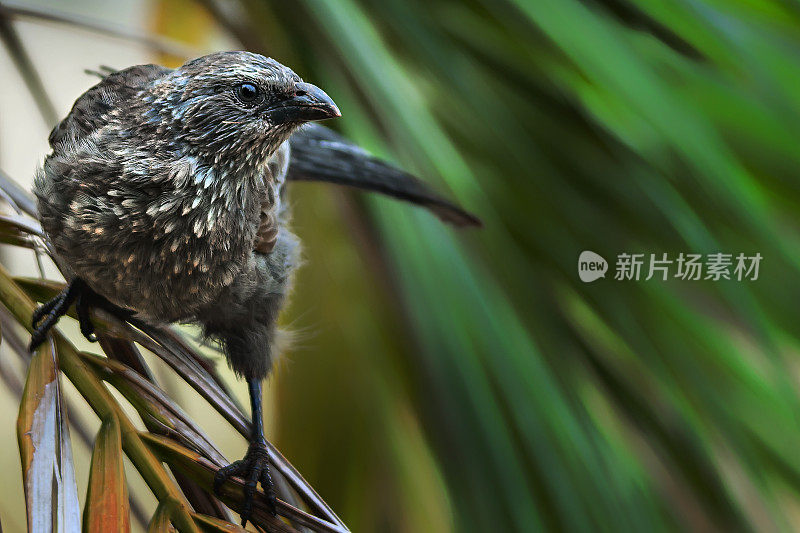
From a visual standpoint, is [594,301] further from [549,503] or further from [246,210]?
[246,210]

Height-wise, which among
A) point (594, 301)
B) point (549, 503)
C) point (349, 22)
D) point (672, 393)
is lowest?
point (549, 503)

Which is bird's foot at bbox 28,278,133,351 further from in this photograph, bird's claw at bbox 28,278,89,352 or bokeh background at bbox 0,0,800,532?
bokeh background at bbox 0,0,800,532

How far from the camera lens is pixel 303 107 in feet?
2.18

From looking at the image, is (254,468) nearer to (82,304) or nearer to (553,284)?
(82,304)

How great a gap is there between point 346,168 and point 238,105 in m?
0.30

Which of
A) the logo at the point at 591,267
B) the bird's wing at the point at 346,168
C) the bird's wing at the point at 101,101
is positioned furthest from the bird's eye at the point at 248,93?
the logo at the point at 591,267

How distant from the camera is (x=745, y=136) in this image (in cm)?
95

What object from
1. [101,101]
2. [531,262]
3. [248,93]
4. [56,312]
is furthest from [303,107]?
[531,262]

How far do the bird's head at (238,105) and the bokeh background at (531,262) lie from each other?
287 mm

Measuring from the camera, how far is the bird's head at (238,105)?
2.18 feet

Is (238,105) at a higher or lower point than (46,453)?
higher

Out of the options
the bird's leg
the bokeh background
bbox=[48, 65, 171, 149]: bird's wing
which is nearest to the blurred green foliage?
the bokeh background

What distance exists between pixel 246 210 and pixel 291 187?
40 cm

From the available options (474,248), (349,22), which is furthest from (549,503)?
(349,22)
